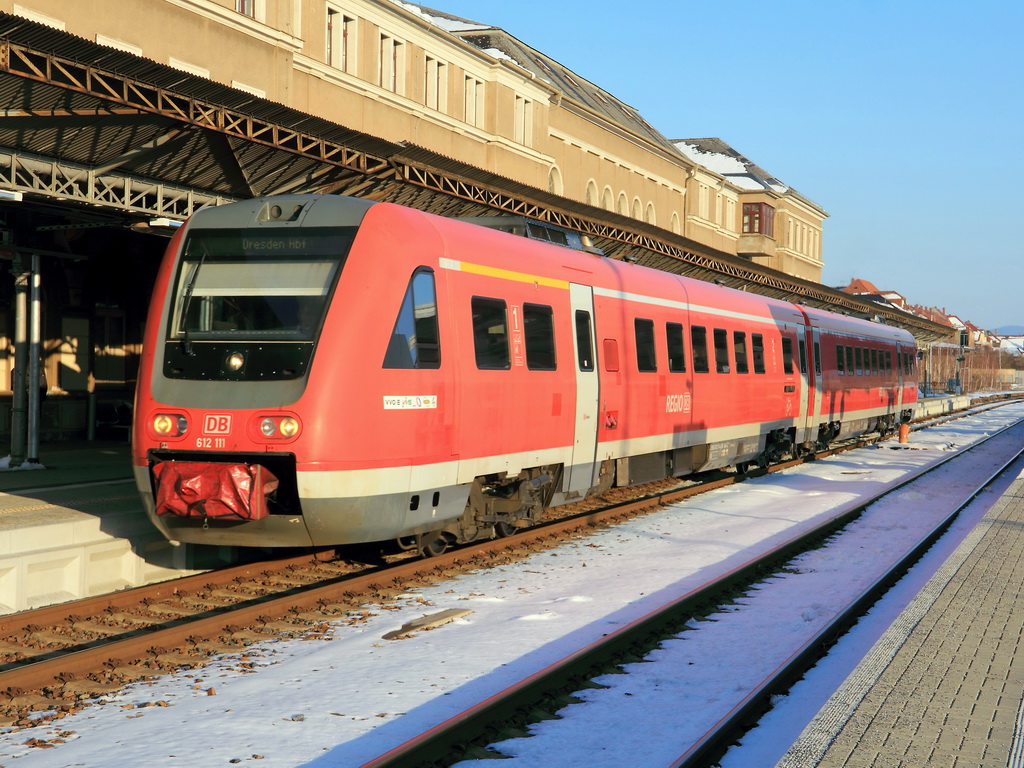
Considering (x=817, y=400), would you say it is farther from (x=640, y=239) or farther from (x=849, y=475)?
(x=640, y=239)

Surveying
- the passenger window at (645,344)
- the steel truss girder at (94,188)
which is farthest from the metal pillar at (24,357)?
the passenger window at (645,344)

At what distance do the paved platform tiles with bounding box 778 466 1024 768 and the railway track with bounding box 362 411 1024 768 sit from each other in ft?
1.28

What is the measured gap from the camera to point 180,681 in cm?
667

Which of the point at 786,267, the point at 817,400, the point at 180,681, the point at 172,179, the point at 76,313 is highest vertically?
the point at 786,267

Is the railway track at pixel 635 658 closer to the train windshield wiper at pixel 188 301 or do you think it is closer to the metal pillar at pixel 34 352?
the train windshield wiper at pixel 188 301

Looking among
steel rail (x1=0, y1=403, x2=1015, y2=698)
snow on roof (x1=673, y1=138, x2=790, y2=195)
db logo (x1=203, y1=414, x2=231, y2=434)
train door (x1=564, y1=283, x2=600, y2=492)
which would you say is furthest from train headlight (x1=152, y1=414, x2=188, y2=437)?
snow on roof (x1=673, y1=138, x2=790, y2=195)

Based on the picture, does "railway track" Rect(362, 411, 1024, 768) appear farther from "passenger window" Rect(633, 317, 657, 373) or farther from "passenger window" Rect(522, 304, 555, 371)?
"passenger window" Rect(633, 317, 657, 373)

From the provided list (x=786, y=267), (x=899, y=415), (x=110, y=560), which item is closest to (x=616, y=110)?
(x=786, y=267)

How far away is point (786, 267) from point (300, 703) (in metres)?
→ 78.8

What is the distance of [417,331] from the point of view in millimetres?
9188

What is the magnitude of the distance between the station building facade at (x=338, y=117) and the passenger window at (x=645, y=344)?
5.67 m

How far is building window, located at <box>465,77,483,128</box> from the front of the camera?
40.5 metres

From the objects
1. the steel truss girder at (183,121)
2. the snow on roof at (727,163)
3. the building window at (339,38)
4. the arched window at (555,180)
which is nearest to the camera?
the steel truss girder at (183,121)

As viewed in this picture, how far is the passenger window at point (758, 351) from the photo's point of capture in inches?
734
